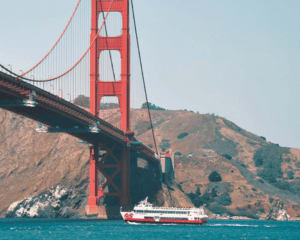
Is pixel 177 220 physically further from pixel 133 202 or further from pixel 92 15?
pixel 92 15

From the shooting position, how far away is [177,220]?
11019 centimetres

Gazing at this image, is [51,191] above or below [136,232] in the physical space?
above

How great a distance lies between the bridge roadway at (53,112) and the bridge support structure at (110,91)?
2.63 metres

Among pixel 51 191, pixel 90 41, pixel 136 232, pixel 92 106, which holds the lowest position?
pixel 136 232

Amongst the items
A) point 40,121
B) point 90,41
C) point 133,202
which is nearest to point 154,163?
point 133,202

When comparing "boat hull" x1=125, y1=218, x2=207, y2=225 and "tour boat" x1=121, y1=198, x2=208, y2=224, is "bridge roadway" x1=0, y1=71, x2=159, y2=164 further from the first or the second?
"boat hull" x1=125, y1=218, x2=207, y2=225

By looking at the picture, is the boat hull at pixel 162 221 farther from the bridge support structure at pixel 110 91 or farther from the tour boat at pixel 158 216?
the bridge support structure at pixel 110 91

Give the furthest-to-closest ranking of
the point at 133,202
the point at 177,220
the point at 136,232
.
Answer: the point at 133,202 < the point at 177,220 < the point at 136,232

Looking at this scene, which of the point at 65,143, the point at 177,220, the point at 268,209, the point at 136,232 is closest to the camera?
the point at 136,232

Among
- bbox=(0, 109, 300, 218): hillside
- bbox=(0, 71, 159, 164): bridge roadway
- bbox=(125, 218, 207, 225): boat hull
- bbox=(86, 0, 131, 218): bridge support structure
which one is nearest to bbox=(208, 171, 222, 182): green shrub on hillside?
bbox=(0, 109, 300, 218): hillside

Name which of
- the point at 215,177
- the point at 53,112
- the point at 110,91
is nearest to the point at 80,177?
the point at 110,91

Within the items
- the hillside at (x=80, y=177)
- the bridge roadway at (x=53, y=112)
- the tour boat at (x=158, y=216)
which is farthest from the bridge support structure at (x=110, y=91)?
the hillside at (x=80, y=177)

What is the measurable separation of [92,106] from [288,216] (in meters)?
76.2

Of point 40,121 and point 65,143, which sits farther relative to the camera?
point 65,143
